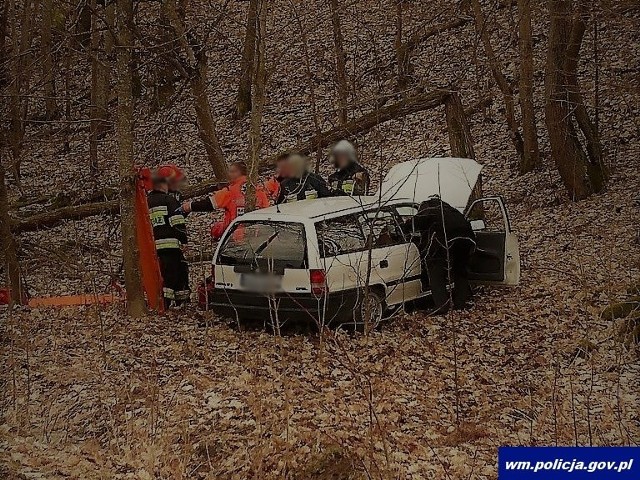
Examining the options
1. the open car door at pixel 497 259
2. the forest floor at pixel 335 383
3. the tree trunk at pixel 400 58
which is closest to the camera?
the forest floor at pixel 335 383

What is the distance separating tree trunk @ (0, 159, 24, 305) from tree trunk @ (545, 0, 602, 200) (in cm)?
924

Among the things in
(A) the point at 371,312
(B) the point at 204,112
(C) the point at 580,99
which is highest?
(B) the point at 204,112

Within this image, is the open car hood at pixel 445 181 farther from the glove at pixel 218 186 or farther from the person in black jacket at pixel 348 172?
the glove at pixel 218 186

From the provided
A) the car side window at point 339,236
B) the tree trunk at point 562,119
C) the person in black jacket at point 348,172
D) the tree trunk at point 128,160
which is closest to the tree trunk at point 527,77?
the tree trunk at point 562,119

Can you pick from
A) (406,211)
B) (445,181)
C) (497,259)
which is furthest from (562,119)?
(406,211)

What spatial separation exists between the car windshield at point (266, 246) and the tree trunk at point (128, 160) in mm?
1441

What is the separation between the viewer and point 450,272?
10.3 metres

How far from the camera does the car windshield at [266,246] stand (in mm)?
9438

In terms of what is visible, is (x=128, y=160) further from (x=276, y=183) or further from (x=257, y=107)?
(x=276, y=183)

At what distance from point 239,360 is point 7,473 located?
3.34m

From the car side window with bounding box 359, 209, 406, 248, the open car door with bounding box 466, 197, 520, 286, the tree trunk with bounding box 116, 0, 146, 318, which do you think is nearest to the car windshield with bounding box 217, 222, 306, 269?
the car side window with bounding box 359, 209, 406, 248

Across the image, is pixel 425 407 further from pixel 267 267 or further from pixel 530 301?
pixel 530 301

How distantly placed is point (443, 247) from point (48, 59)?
626cm

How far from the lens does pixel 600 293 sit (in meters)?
10.4
